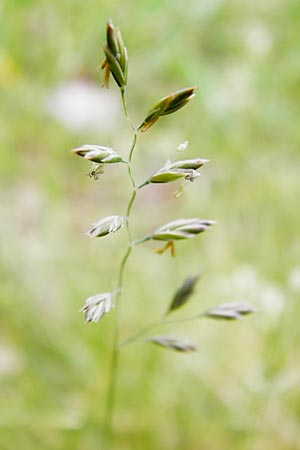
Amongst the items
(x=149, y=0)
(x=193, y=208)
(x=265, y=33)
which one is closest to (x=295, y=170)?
(x=193, y=208)

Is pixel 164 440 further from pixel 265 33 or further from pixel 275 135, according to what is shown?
pixel 265 33

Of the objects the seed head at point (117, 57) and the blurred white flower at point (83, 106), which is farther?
the blurred white flower at point (83, 106)

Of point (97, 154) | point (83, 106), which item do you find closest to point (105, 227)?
point (97, 154)

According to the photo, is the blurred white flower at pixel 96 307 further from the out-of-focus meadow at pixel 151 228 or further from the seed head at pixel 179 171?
the out-of-focus meadow at pixel 151 228

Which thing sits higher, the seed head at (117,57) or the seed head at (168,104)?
the seed head at (117,57)

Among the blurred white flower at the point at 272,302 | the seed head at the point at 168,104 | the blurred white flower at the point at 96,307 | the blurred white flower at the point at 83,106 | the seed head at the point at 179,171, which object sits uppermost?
the blurred white flower at the point at 83,106

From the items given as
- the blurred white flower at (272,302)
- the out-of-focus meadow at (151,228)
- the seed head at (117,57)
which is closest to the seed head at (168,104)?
the seed head at (117,57)

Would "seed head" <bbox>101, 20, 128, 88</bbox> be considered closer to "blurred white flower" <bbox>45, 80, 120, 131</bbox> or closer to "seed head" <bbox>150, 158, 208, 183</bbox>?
"seed head" <bbox>150, 158, 208, 183</bbox>
